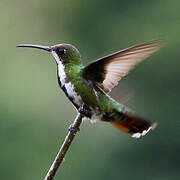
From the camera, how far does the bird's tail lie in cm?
296

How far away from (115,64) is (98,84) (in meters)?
0.28

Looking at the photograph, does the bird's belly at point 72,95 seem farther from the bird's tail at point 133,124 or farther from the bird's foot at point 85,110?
the bird's tail at point 133,124

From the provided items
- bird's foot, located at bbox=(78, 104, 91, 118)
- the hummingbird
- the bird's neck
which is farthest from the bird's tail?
the bird's neck

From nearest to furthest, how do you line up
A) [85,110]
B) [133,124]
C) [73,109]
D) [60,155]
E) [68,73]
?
[60,155]
[133,124]
[85,110]
[68,73]
[73,109]

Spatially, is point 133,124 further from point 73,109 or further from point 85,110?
point 73,109

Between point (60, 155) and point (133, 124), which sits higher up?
point (60, 155)

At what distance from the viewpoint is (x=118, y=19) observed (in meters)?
14.2

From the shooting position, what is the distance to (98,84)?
3295 mm

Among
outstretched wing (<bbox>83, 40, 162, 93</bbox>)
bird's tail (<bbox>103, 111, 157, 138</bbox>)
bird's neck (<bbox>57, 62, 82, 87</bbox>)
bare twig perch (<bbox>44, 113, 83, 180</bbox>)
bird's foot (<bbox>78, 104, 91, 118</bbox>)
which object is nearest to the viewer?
bare twig perch (<bbox>44, 113, 83, 180</bbox>)

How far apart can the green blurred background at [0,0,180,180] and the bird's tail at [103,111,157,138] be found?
4.67 meters

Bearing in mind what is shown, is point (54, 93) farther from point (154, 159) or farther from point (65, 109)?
point (154, 159)

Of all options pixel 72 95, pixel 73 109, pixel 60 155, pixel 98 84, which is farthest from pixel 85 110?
pixel 73 109

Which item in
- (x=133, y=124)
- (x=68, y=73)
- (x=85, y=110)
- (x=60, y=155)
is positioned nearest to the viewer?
(x=60, y=155)

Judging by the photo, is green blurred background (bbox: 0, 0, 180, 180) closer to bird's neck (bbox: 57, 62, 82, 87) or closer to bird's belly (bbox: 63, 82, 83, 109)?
bird's neck (bbox: 57, 62, 82, 87)
